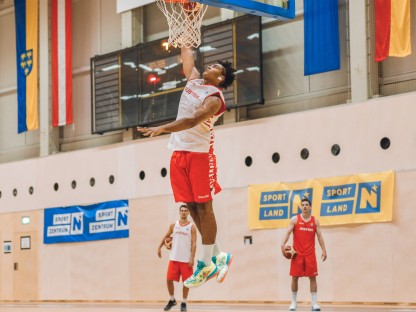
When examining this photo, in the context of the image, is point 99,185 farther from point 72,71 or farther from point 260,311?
point 260,311

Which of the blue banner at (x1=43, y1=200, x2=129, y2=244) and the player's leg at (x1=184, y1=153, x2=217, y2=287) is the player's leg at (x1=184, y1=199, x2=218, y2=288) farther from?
the blue banner at (x1=43, y1=200, x2=129, y2=244)

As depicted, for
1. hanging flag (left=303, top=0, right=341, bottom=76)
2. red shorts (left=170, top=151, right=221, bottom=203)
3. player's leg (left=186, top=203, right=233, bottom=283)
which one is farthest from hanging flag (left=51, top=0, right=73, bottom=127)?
red shorts (left=170, top=151, right=221, bottom=203)

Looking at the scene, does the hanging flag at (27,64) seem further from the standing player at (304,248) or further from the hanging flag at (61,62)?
the standing player at (304,248)

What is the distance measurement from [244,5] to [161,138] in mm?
11003

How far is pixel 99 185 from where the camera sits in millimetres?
25266

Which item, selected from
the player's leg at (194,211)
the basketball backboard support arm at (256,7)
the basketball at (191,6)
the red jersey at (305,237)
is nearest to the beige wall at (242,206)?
the red jersey at (305,237)

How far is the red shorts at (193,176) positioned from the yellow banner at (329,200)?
9.87 metres

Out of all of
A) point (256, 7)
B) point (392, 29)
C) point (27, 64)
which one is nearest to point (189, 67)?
point (256, 7)

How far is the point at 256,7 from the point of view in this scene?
12867mm

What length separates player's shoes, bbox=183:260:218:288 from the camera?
957cm

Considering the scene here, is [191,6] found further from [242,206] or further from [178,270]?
[242,206]

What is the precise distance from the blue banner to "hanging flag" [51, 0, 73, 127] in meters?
3.04

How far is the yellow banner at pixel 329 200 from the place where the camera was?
18500mm

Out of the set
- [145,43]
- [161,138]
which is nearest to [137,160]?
[161,138]
